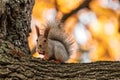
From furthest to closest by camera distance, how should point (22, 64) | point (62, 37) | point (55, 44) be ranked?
point (62, 37), point (55, 44), point (22, 64)

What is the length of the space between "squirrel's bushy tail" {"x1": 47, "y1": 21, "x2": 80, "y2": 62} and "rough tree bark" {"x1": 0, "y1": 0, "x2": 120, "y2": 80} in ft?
2.08

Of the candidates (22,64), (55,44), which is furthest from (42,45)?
(22,64)

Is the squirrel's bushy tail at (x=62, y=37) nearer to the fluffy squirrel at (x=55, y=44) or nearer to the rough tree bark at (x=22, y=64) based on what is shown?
the fluffy squirrel at (x=55, y=44)

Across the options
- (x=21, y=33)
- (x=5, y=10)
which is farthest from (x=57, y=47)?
(x=5, y=10)

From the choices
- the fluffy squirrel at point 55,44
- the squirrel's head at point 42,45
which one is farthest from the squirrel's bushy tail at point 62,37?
the squirrel's head at point 42,45

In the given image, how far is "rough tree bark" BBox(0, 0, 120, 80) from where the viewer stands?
88.0 inches

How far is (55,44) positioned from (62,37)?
156 millimetres

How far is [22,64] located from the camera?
2316 millimetres

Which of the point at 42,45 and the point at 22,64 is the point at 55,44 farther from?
the point at 22,64

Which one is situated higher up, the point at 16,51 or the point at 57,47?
the point at 57,47

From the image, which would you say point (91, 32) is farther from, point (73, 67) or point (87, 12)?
point (73, 67)

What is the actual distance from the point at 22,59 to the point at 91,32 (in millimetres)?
2504

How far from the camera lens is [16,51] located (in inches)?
97.7

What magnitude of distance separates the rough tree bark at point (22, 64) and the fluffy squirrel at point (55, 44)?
556mm
